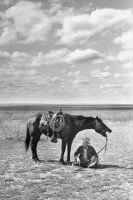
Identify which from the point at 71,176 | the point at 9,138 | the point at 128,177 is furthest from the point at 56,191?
the point at 9,138

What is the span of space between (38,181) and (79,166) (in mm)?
1600

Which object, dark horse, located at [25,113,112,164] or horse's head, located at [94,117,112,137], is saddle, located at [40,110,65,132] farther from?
horse's head, located at [94,117,112,137]

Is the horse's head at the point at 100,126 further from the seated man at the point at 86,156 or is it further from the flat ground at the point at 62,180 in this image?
the flat ground at the point at 62,180

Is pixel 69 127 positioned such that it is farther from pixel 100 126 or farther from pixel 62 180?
pixel 62 180

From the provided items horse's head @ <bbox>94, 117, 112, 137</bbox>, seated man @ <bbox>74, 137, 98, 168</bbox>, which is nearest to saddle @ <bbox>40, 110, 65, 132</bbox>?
seated man @ <bbox>74, 137, 98, 168</bbox>

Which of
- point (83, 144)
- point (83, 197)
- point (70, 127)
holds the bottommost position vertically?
point (83, 197)

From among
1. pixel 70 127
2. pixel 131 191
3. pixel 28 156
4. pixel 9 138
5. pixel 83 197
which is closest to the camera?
pixel 83 197

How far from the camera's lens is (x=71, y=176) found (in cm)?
524

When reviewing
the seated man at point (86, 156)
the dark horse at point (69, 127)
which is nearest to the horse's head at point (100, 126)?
the dark horse at point (69, 127)

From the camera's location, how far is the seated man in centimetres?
598

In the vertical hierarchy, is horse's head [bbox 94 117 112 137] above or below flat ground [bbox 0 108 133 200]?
above

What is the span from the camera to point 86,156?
6094 millimetres

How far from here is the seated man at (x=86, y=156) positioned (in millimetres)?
5980

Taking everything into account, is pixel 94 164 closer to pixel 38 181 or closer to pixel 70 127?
pixel 70 127
